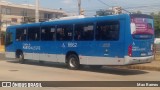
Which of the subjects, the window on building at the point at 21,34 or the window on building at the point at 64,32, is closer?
the window on building at the point at 64,32

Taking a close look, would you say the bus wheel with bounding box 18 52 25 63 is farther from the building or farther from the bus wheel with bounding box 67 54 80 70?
the building

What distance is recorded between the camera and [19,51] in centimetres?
2559

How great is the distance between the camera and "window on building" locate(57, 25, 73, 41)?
20375mm

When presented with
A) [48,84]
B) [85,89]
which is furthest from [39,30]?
[85,89]

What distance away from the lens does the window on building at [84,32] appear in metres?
18.9

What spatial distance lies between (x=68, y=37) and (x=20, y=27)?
230 inches

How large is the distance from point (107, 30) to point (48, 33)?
5386 millimetres

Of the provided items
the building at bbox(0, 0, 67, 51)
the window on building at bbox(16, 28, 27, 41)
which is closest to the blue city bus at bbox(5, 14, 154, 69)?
the window on building at bbox(16, 28, 27, 41)

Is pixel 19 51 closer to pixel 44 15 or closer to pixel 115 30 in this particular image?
pixel 115 30

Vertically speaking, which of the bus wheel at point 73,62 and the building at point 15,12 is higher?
the building at point 15,12

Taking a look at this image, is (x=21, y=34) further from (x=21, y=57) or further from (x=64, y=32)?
(x=64, y=32)

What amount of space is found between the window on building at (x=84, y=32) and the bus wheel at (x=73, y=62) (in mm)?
1057

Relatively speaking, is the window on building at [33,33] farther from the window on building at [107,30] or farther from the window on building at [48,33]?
the window on building at [107,30]

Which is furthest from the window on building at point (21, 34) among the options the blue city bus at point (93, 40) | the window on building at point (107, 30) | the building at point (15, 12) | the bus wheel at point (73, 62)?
the building at point (15, 12)
